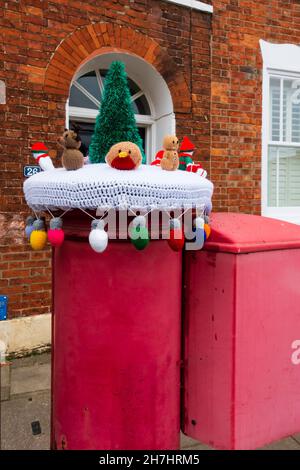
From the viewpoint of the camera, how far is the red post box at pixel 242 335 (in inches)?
66.2

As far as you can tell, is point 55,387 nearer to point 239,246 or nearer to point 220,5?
point 239,246

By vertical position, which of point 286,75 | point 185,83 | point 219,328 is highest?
point 286,75

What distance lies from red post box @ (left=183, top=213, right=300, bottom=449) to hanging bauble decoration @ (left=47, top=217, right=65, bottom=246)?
2.03 ft

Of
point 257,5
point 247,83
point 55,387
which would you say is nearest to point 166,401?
point 55,387

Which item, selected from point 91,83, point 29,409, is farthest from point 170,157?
point 91,83

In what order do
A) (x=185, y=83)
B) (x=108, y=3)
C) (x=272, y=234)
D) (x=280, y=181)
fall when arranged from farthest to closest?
(x=280, y=181) < (x=185, y=83) < (x=108, y=3) < (x=272, y=234)

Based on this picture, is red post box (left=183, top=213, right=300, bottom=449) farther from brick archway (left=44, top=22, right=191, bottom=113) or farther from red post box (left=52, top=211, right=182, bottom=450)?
brick archway (left=44, top=22, right=191, bottom=113)

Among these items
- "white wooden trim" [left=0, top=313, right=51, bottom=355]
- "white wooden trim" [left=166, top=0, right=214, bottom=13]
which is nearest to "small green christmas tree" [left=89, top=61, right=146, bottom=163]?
"white wooden trim" [left=0, top=313, right=51, bottom=355]

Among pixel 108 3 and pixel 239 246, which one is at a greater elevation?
pixel 108 3

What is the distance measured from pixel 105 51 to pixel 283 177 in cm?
287

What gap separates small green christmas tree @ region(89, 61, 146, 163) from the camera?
164cm

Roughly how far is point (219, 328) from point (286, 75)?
4503 mm

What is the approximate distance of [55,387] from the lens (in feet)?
5.94

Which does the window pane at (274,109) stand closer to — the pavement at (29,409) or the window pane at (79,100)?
the window pane at (79,100)
